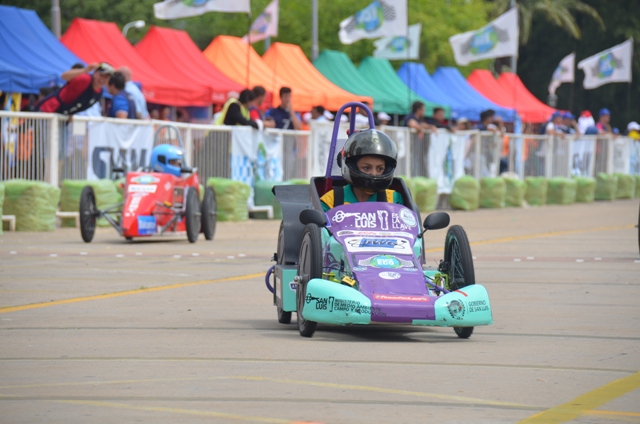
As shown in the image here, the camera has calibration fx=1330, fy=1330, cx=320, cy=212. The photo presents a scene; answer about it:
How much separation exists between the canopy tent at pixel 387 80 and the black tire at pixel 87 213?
A: 22724 mm

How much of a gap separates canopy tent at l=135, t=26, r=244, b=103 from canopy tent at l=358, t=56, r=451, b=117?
8434 millimetres

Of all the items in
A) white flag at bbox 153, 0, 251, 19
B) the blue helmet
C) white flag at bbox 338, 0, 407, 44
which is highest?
white flag at bbox 338, 0, 407, 44

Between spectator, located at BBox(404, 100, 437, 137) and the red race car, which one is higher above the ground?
spectator, located at BBox(404, 100, 437, 137)

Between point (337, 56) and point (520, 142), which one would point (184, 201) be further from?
point (337, 56)

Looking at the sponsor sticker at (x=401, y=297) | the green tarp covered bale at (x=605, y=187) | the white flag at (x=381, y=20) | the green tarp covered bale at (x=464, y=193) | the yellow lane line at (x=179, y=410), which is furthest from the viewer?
the green tarp covered bale at (x=605, y=187)

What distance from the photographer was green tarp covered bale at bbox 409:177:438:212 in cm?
2577

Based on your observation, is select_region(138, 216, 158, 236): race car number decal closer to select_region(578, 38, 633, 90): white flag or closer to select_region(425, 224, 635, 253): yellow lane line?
select_region(425, 224, 635, 253): yellow lane line

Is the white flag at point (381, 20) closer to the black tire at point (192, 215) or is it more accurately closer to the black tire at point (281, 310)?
the black tire at point (192, 215)

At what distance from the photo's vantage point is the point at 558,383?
6.38 metres

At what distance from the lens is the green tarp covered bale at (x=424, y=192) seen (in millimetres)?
25766

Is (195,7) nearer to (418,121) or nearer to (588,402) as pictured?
(418,121)

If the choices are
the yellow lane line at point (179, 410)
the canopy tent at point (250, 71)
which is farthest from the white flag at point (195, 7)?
the yellow lane line at point (179, 410)

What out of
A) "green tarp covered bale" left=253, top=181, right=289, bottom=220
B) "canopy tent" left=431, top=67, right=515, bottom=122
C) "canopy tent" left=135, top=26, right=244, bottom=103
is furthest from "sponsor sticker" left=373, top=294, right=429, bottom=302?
"canopy tent" left=431, top=67, right=515, bottom=122

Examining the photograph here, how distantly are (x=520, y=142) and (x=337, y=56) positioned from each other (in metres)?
9.27
